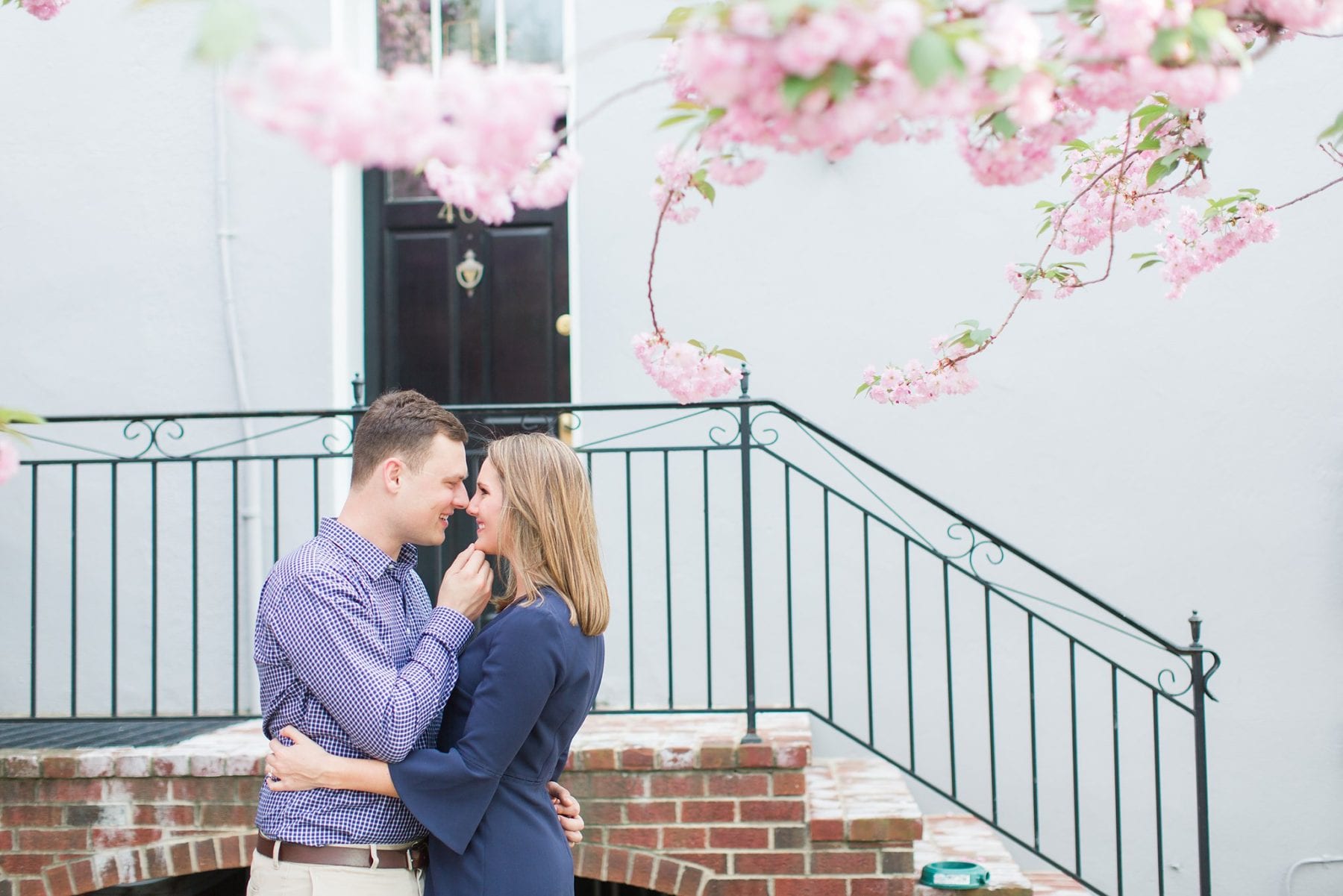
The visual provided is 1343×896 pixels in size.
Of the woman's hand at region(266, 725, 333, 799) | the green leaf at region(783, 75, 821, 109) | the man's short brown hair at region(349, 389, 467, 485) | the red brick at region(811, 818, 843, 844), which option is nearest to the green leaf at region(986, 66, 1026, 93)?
the green leaf at region(783, 75, 821, 109)

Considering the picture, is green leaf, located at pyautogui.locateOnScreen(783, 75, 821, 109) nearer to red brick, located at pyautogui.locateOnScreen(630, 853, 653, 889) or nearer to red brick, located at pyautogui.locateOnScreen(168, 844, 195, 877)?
red brick, located at pyautogui.locateOnScreen(630, 853, 653, 889)

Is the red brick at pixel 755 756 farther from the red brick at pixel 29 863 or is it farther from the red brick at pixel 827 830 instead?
the red brick at pixel 29 863

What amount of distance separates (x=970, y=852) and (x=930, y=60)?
9.95 feet

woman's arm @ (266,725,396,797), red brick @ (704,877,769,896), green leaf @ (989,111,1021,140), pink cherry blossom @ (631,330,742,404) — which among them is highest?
green leaf @ (989,111,1021,140)

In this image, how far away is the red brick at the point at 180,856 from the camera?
11.2 feet

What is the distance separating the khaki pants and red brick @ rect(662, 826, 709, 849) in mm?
1287

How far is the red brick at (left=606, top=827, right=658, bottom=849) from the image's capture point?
339 centimetres

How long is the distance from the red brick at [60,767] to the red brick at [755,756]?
1.85 m

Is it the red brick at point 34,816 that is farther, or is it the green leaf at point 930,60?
the red brick at point 34,816

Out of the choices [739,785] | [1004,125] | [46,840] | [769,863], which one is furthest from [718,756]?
[1004,125]

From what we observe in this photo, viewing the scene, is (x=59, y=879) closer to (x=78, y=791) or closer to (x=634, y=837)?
(x=78, y=791)

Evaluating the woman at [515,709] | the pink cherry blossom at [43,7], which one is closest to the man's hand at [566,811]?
the woman at [515,709]

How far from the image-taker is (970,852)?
3777 millimetres

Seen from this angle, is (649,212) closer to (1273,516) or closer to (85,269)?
(85,269)
